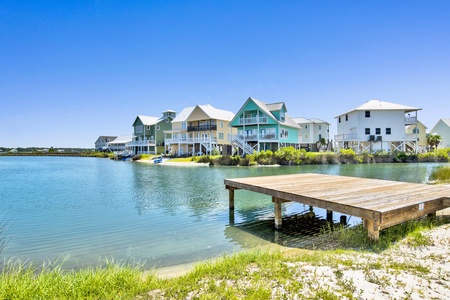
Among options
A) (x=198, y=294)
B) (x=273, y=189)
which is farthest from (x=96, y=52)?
(x=198, y=294)

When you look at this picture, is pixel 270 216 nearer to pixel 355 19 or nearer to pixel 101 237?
pixel 101 237

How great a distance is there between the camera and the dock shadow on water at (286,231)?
7.33 m

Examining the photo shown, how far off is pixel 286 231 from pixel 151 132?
6102 cm

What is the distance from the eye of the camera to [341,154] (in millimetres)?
39938

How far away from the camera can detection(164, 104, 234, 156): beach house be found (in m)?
49.8

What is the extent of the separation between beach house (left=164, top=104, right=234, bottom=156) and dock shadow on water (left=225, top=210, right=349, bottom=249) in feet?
126

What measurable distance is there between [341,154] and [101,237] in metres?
38.4

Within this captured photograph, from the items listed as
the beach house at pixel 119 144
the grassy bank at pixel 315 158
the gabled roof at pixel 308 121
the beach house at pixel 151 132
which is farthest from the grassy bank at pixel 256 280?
the beach house at pixel 119 144

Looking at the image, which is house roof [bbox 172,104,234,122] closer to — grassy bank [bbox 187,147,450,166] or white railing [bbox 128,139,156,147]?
white railing [bbox 128,139,156,147]

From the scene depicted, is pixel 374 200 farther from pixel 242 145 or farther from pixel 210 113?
pixel 210 113

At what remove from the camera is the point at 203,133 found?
51.4m

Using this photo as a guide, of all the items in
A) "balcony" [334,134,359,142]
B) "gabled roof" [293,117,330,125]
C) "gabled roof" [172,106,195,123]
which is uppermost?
"gabled roof" [172,106,195,123]

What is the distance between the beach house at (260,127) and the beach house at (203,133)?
4.90m

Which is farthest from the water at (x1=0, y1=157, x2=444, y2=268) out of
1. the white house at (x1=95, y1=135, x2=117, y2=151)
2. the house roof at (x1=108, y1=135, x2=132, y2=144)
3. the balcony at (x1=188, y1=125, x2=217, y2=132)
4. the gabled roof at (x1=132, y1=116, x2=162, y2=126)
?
the white house at (x1=95, y1=135, x2=117, y2=151)
